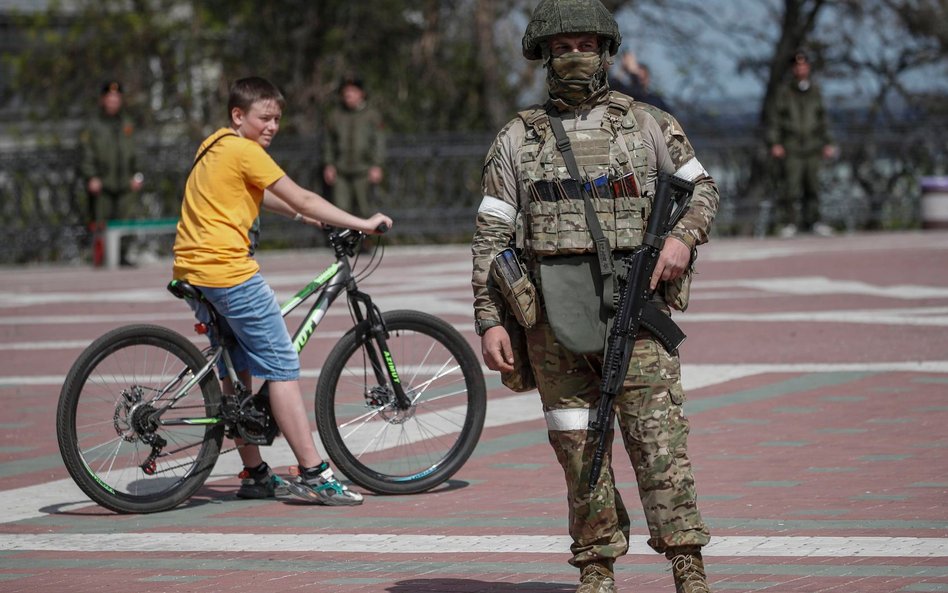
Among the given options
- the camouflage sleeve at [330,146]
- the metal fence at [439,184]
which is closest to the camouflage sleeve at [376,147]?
the camouflage sleeve at [330,146]

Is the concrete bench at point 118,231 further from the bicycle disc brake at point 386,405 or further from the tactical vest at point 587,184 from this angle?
the tactical vest at point 587,184

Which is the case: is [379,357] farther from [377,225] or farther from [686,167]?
[686,167]

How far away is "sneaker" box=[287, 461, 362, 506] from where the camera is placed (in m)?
7.05

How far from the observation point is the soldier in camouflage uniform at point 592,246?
4.82m

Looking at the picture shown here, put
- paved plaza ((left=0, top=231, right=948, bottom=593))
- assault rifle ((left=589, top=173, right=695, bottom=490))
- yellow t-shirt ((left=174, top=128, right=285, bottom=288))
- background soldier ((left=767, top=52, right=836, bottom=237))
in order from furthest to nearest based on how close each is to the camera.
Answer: background soldier ((left=767, top=52, right=836, bottom=237)) → yellow t-shirt ((left=174, top=128, right=285, bottom=288)) → paved plaza ((left=0, top=231, right=948, bottom=593)) → assault rifle ((left=589, top=173, right=695, bottom=490))

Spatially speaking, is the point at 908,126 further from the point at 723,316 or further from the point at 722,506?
the point at 722,506

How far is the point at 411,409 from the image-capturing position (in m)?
7.31

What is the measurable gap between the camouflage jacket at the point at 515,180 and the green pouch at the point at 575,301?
166 millimetres

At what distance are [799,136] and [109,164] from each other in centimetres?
891

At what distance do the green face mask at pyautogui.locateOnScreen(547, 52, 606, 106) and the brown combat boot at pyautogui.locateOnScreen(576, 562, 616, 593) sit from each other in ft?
4.53

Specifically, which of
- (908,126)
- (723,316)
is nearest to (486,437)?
(723,316)

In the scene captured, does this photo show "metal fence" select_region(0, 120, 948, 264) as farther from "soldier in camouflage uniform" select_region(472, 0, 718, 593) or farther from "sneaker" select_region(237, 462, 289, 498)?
"soldier in camouflage uniform" select_region(472, 0, 718, 593)

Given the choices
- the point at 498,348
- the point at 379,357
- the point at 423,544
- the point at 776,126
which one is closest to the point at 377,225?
the point at 379,357

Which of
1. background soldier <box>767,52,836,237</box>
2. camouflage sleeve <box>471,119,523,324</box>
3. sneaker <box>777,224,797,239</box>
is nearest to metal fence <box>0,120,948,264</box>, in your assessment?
sneaker <box>777,224,797,239</box>
